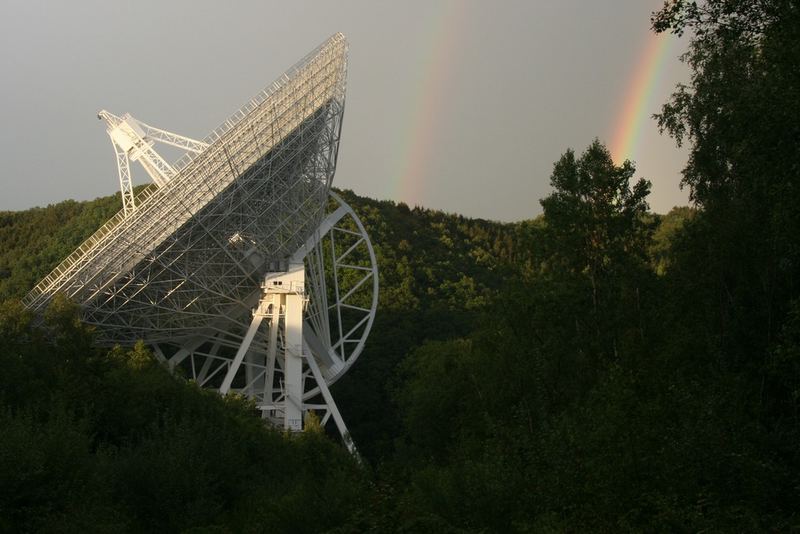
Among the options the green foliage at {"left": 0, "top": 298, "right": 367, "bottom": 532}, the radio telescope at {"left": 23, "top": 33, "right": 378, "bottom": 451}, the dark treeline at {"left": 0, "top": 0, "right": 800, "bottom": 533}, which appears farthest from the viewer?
the radio telescope at {"left": 23, "top": 33, "right": 378, "bottom": 451}

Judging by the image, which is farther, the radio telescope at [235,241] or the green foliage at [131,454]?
the radio telescope at [235,241]

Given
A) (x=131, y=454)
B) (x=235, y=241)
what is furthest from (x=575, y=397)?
(x=235, y=241)

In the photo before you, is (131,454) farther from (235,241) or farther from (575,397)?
(235,241)

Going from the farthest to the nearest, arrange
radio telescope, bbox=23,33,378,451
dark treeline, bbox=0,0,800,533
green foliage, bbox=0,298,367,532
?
radio telescope, bbox=23,33,378,451 → green foliage, bbox=0,298,367,532 → dark treeline, bbox=0,0,800,533

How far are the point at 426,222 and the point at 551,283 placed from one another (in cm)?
8887

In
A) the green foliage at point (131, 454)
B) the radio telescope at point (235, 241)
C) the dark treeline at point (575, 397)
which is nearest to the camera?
the dark treeline at point (575, 397)

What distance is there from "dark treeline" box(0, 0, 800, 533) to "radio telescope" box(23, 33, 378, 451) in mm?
2213

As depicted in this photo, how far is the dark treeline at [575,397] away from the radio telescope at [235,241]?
7.26 ft

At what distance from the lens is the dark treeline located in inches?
713

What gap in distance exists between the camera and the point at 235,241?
1722 inches

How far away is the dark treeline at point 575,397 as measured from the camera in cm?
1811

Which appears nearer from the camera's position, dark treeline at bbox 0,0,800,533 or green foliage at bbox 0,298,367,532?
dark treeline at bbox 0,0,800,533

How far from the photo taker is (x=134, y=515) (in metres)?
24.4

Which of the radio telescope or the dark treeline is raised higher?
the radio telescope
